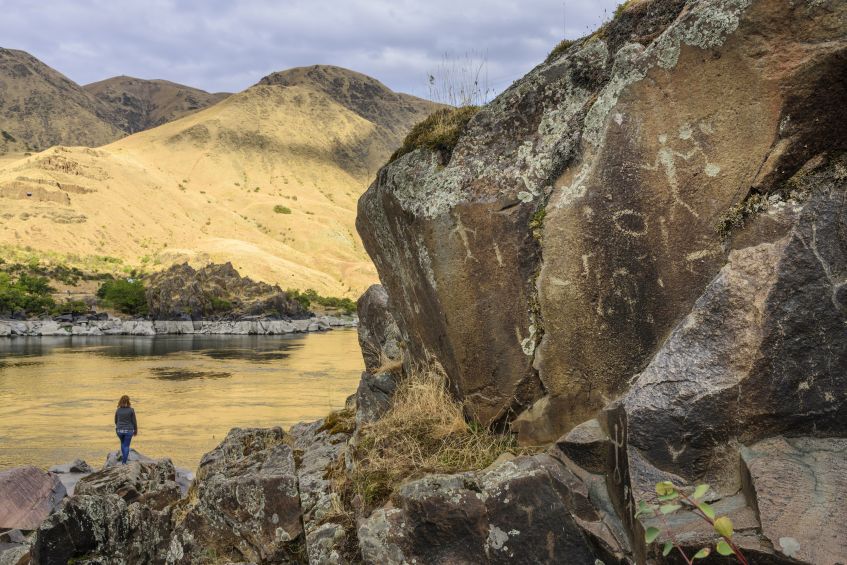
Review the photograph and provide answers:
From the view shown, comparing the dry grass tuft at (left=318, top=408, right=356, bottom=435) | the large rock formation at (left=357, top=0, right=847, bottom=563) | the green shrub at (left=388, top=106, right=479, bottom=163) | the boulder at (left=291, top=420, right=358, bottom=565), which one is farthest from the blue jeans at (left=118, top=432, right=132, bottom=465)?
the green shrub at (left=388, top=106, right=479, bottom=163)

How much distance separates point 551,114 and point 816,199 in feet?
7.36

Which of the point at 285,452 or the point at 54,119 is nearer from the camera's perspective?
the point at 285,452

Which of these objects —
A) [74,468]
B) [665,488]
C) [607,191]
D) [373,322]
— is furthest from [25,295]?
[665,488]

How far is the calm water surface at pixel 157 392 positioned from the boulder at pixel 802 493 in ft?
20.4

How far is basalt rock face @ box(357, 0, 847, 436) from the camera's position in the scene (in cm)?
457

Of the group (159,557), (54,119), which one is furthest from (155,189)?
(159,557)

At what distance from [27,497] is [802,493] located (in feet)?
36.7

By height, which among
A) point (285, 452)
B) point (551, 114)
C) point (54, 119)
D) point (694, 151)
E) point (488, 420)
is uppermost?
point (54, 119)

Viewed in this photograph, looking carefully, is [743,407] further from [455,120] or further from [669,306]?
[455,120]

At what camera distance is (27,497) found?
11.1 meters

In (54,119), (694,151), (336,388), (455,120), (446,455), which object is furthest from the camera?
(54,119)

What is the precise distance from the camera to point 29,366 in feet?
103

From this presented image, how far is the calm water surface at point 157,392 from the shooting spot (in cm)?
1736

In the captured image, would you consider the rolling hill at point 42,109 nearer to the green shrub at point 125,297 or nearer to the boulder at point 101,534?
the green shrub at point 125,297
